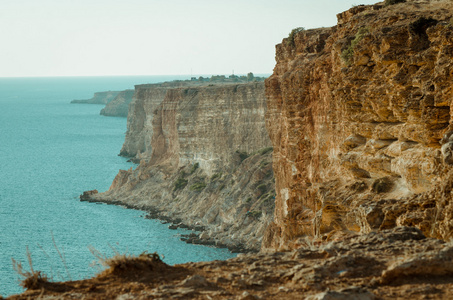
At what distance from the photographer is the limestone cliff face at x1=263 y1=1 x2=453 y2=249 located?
15.3 meters

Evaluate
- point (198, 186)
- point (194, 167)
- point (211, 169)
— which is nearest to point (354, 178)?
point (198, 186)

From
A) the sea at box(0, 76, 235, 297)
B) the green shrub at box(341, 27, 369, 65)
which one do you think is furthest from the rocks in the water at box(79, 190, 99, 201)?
the green shrub at box(341, 27, 369, 65)

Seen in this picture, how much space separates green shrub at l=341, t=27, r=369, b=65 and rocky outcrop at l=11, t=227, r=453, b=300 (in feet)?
36.4

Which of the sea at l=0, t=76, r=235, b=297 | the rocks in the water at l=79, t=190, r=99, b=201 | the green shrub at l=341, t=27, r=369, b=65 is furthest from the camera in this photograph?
the rocks in the water at l=79, t=190, r=99, b=201

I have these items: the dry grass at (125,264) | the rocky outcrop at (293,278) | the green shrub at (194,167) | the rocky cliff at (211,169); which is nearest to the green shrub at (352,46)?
the rocky outcrop at (293,278)

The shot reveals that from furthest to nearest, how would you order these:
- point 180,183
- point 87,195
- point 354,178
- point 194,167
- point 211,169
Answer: point 87,195
point 194,167
point 180,183
point 211,169
point 354,178

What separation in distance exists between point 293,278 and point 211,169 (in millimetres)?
69021

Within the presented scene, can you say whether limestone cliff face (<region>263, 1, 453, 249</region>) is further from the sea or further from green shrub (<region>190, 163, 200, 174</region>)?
green shrub (<region>190, 163, 200, 174</region>)

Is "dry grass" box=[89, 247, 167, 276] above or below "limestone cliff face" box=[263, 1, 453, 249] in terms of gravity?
below

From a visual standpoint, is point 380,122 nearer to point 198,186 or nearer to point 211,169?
point 198,186

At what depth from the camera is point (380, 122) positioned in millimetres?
20031

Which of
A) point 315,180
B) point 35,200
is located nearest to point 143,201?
point 35,200

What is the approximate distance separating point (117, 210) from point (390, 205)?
2674 inches

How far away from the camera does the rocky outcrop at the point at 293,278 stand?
31.8ft
